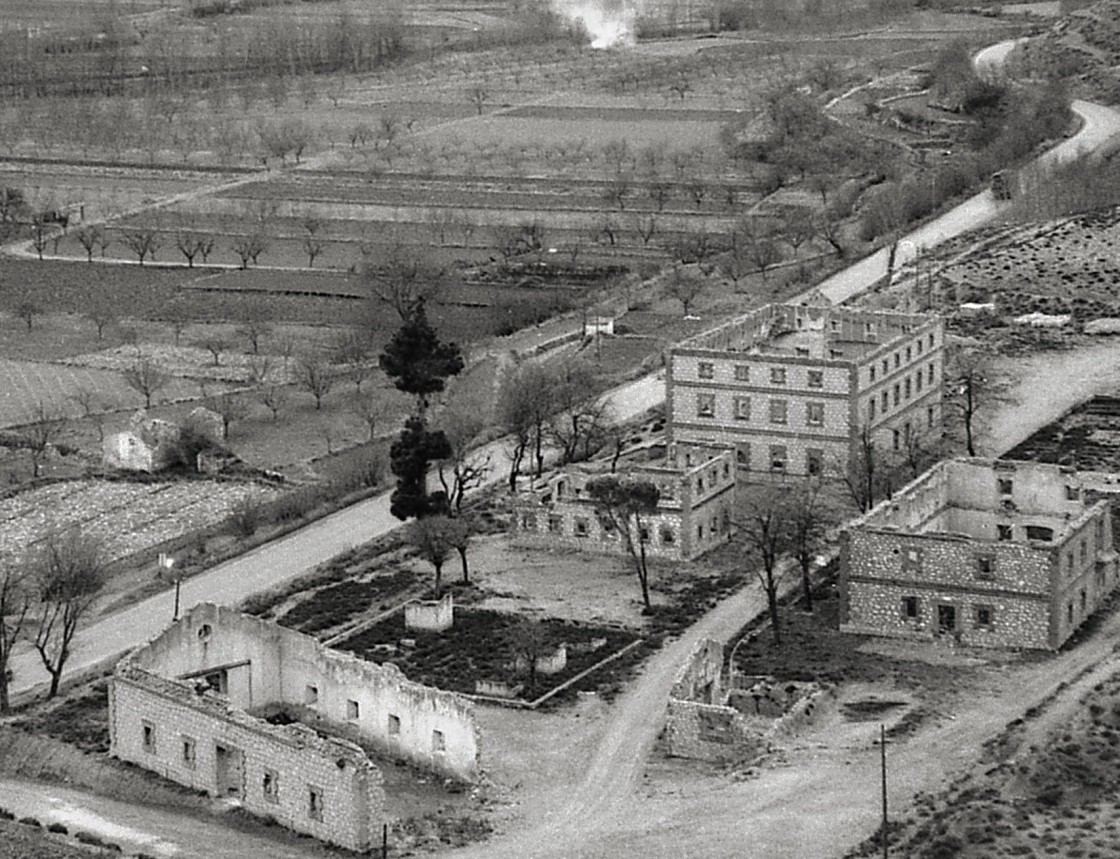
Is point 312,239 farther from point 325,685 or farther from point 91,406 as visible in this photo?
point 325,685

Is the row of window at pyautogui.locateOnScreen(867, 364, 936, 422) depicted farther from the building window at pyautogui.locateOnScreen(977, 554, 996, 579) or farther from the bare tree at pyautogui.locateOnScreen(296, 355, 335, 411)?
the bare tree at pyautogui.locateOnScreen(296, 355, 335, 411)

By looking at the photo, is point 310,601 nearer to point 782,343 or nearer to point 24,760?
point 24,760

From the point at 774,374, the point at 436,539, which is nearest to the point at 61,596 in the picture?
the point at 436,539

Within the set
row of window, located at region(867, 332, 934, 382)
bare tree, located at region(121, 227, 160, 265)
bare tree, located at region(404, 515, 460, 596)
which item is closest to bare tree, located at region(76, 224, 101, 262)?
bare tree, located at region(121, 227, 160, 265)

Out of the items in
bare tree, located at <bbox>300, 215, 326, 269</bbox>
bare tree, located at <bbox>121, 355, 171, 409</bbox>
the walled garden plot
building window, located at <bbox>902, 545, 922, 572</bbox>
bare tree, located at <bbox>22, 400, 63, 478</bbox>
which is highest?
building window, located at <bbox>902, 545, 922, 572</bbox>

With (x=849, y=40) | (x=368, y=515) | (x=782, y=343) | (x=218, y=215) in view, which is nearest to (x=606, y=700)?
(x=368, y=515)

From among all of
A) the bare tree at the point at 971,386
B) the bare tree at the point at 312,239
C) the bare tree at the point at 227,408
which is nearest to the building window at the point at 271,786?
the bare tree at the point at 971,386
